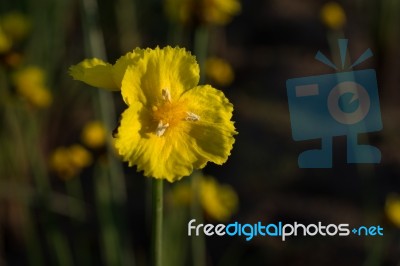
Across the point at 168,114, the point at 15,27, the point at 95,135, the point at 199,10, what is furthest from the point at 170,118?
the point at 15,27

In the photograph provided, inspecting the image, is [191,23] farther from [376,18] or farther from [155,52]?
[376,18]

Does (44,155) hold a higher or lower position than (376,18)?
lower

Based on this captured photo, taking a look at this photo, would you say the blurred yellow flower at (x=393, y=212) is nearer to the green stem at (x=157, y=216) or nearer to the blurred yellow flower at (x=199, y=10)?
the blurred yellow flower at (x=199, y=10)

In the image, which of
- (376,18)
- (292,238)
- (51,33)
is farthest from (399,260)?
(51,33)

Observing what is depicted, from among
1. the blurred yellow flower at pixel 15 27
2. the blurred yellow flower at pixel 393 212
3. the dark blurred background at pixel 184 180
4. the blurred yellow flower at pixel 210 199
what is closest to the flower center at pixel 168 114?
the dark blurred background at pixel 184 180

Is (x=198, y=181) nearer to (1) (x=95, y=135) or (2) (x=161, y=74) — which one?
(1) (x=95, y=135)

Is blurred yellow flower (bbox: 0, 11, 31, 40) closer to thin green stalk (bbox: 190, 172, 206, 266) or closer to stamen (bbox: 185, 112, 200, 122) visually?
thin green stalk (bbox: 190, 172, 206, 266)
